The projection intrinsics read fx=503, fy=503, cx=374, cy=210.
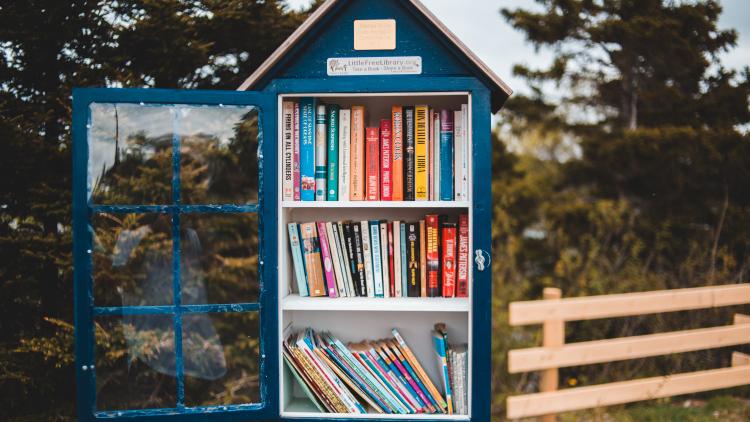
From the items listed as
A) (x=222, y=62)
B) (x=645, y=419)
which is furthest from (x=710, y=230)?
(x=222, y=62)

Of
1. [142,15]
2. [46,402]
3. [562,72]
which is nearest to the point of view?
[46,402]

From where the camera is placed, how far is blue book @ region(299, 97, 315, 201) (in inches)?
80.2

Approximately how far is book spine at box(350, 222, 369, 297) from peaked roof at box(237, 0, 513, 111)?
718 millimetres

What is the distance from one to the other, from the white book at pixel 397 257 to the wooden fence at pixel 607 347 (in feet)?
3.46

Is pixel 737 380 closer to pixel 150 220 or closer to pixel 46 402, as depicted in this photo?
pixel 150 220

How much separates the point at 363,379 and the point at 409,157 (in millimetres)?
940

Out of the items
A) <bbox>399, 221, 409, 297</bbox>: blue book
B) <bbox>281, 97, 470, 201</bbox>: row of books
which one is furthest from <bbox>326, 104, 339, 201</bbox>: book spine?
<bbox>399, 221, 409, 297</bbox>: blue book

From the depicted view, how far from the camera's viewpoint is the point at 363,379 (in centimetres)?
209

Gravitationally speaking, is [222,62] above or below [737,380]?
above

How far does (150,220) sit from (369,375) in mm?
Result: 1515

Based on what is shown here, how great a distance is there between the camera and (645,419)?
3402mm

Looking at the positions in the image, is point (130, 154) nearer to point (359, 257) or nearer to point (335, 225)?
point (335, 225)

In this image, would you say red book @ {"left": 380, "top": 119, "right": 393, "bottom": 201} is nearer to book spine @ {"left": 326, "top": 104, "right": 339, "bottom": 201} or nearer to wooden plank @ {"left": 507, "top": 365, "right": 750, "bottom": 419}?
book spine @ {"left": 326, "top": 104, "right": 339, "bottom": 201}

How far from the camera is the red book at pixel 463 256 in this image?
81.9 inches
